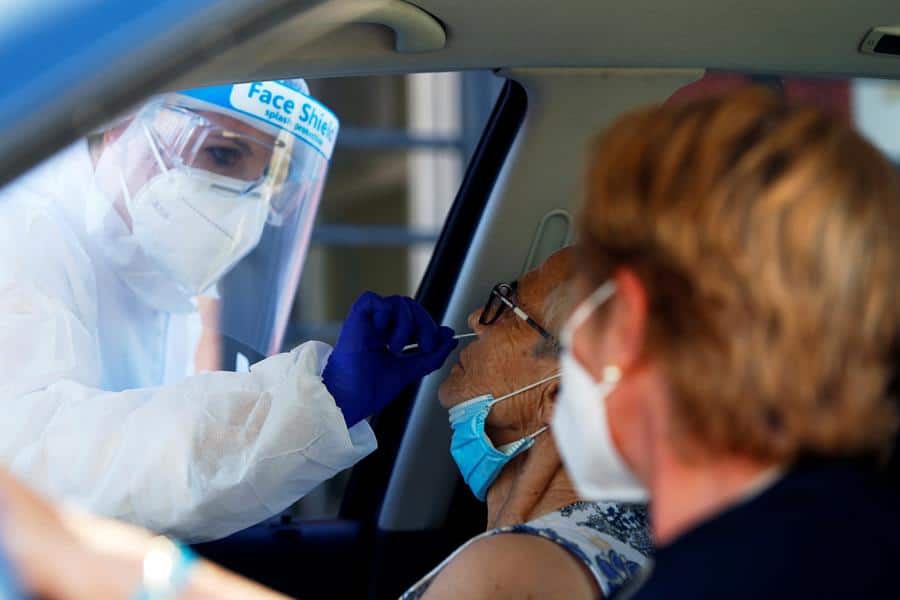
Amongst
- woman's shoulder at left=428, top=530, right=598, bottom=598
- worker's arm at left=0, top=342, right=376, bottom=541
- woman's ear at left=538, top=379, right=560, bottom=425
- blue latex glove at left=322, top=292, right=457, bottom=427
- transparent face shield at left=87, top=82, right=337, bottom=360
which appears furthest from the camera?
transparent face shield at left=87, top=82, right=337, bottom=360

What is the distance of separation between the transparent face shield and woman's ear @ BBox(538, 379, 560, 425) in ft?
2.20

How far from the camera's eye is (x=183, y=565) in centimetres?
112

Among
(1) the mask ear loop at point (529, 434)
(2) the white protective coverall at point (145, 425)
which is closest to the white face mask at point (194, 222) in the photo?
(2) the white protective coverall at point (145, 425)

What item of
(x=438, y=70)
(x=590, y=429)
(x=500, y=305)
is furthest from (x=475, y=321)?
(x=590, y=429)

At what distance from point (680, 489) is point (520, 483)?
3.92ft

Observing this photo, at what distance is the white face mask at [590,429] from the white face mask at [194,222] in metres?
1.40

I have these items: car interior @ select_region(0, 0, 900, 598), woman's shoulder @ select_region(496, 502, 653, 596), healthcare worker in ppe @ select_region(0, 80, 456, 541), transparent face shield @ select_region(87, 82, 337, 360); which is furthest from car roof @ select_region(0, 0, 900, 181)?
woman's shoulder @ select_region(496, 502, 653, 596)

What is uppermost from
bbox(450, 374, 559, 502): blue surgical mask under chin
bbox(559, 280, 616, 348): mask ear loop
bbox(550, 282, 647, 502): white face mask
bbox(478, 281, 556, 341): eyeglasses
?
bbox(559, 280, 616, 348): mask ear loop

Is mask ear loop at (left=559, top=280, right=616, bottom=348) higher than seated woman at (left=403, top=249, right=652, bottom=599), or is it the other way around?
mask ear loop at (left=559, top=280, right=616, bottom=348)

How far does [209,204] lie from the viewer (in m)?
2.54

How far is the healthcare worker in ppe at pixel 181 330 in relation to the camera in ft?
6.70

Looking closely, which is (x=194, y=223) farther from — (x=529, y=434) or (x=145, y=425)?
(x=529, y=434)

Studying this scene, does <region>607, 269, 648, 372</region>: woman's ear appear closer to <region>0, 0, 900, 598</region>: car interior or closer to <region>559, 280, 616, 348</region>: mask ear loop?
<region>559, 280, 616, 348</region>: mask ear loop

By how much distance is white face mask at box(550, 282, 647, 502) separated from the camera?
1.19 metres
